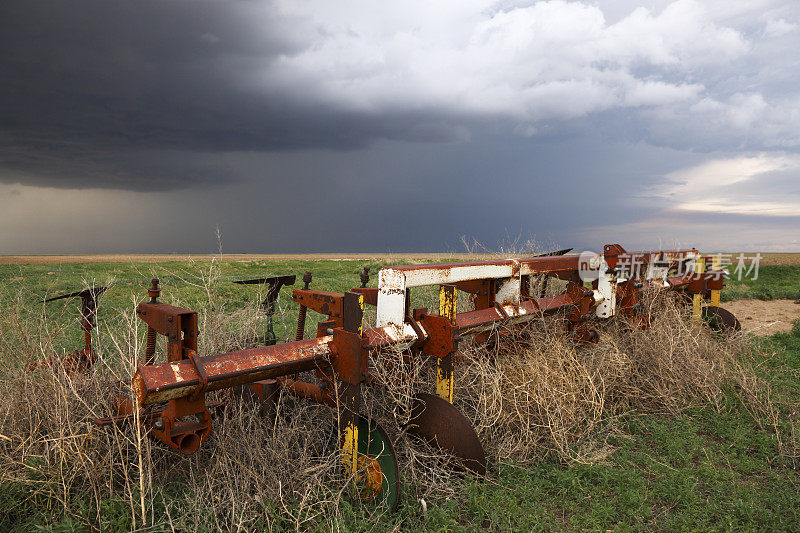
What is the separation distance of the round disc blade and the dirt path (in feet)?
33.3

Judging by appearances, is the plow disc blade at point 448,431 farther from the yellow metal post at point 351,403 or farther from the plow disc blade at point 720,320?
the plow disc blade at point 720,320

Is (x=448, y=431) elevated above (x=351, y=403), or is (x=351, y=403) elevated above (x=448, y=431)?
(x=351, y=403)

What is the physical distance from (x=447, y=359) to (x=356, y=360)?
1142mm

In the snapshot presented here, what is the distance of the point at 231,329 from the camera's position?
6.47m

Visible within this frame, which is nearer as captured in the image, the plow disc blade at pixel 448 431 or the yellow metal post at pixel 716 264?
the plow disc blade at pixel 448 431

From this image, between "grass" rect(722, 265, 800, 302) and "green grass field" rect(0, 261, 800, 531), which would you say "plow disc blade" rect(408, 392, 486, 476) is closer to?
"green grass field" rect(0, 261, 800, 531)

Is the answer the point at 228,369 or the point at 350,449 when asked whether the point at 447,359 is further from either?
the point at 228,369

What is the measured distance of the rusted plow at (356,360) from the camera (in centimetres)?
323

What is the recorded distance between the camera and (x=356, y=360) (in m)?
3.56

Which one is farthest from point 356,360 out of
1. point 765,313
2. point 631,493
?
point 765,313

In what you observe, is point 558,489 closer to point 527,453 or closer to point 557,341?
point 527,453

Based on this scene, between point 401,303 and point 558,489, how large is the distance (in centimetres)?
195

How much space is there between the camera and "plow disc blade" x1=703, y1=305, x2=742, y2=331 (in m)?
9.20

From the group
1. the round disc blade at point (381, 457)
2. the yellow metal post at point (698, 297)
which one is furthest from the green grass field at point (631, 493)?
the yellow metal post at point (698, 297)
